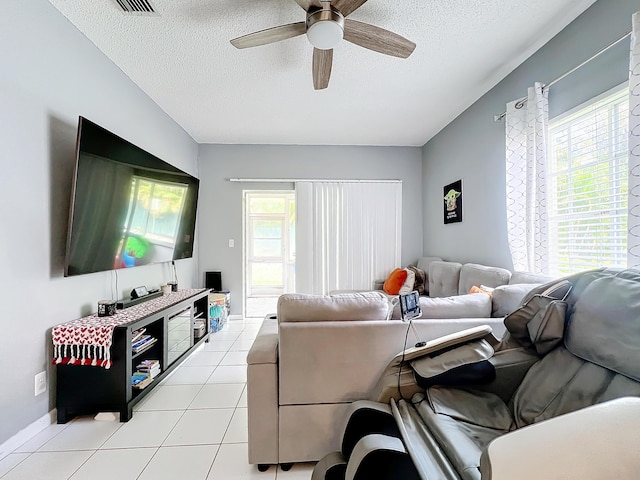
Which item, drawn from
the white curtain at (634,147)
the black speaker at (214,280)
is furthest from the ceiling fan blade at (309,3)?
the black speaker at (214,280)

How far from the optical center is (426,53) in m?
2.38

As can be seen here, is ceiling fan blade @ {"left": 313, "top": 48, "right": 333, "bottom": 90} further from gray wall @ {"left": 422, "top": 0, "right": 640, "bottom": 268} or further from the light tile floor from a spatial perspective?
the light tile floor

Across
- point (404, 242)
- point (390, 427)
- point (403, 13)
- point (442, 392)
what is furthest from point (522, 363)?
point (404, 242)

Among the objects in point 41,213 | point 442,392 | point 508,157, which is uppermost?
point 508,157

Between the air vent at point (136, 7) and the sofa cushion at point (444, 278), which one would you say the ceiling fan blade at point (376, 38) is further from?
the sofa cushion at point (444, 278)

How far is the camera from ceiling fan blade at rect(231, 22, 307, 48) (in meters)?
1.77

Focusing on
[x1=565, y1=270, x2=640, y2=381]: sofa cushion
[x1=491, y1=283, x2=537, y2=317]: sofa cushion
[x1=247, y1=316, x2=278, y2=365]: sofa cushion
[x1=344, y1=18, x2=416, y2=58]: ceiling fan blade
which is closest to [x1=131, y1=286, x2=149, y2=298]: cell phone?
[x1=247, y1=316, x2=278, y2=365]: sofa cushion

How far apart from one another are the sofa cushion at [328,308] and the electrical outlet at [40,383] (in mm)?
1535

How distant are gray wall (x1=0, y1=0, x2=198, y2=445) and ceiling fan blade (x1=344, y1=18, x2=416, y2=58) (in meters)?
1.84

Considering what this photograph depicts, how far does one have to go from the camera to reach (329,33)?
1718 millimetres

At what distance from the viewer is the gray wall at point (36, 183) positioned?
1643mm

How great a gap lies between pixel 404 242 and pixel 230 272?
271 centimetres

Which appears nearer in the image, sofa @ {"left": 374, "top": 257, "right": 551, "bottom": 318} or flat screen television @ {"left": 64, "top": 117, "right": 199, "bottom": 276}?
sofa @ {"left": 374, "top": 257, "right": 551, "bottom": 318}

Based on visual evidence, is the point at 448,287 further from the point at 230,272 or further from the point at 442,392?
the point at 230,272
